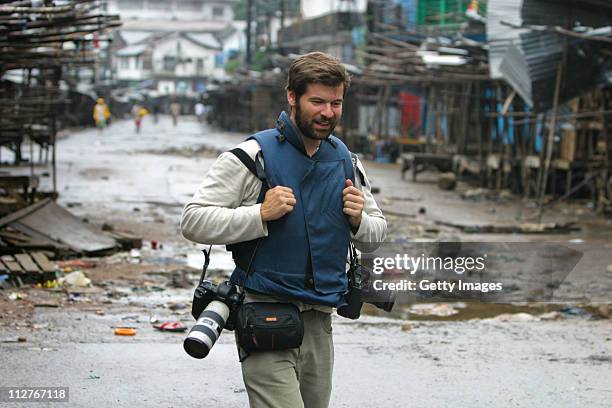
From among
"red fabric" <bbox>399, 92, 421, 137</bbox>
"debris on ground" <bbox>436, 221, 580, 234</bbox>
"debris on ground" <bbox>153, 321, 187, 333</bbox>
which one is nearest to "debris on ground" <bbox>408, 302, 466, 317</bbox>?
"debris on ground" <bbox>153, 321, 187, 333</bbox>

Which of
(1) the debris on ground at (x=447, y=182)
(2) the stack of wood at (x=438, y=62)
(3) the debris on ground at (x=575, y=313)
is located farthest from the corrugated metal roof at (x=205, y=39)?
(3) the debris on ground at (x=575, y=313)

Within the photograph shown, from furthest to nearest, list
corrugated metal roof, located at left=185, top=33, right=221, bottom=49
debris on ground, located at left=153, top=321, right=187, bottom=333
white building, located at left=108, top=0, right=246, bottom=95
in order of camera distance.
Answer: white building, located at left=108, top=0, right=246, bottom=95 < corrugated metal roof, located at left=185, top=33, right=221, bottom=49 < debris on ground, located at left=153, top=321, right=187, bottom=333

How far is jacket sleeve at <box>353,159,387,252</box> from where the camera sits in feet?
13.8

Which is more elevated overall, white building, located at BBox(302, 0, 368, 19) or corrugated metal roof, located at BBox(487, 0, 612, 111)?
corrugated metal roof, located at BBox(487, 0, 612, 111)

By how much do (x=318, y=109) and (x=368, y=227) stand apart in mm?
525

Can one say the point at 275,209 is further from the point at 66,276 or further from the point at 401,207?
the point at 401,207

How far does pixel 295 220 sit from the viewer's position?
4035 mm

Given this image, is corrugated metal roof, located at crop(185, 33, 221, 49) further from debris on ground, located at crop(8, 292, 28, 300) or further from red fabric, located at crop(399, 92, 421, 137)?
debris on ground, located at crop(8, 292, 28, 300)

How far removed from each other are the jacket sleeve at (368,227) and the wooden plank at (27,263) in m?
6.70

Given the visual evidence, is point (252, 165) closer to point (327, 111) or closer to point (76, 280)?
point (327, 111)

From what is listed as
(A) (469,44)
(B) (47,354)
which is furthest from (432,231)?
(B) (47,354)

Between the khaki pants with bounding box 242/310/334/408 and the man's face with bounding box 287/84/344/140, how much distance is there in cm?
67

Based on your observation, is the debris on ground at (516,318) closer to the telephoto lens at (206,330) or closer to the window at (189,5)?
the telephoto lens at (206,330)

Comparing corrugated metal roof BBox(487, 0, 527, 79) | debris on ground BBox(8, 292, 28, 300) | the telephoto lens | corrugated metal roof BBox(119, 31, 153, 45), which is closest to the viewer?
the telephoto lens
